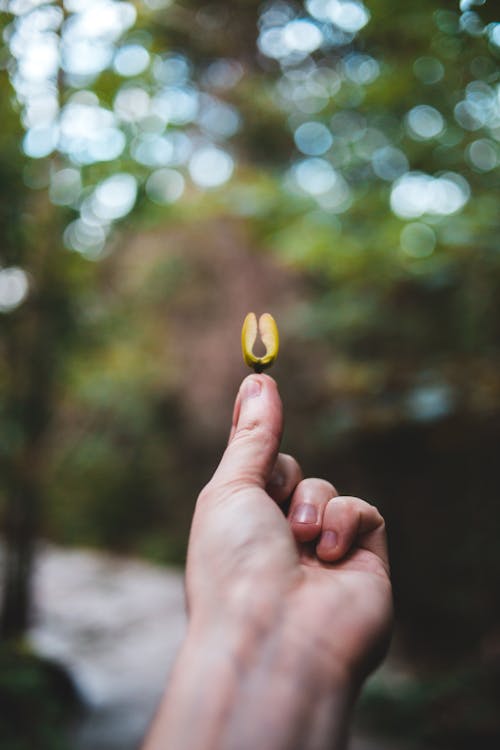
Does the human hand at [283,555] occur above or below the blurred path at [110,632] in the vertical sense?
above

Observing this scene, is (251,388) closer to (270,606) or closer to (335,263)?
(270,606)

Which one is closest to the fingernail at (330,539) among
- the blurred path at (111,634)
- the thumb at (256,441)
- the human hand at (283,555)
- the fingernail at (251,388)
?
the human hand at (283,555)

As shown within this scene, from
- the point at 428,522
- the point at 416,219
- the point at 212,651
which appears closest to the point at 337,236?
the point at 416,219

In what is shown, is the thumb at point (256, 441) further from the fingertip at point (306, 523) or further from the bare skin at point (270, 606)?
the fingertip at point (306, 523)

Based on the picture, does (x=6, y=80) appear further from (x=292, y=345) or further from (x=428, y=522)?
(x=428, y=522)

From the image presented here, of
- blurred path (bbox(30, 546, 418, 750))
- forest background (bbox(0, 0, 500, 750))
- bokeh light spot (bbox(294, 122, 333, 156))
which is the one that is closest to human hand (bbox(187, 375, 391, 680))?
forest background (bbox(0, 0, 500, 750))

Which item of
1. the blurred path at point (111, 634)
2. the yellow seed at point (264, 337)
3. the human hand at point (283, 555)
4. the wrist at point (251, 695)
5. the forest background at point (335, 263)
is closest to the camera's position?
the wrist at point (251, 695)

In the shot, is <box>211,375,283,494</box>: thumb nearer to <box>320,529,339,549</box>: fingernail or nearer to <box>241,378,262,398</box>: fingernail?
<box>241,378,262,398</box>: fingernail
